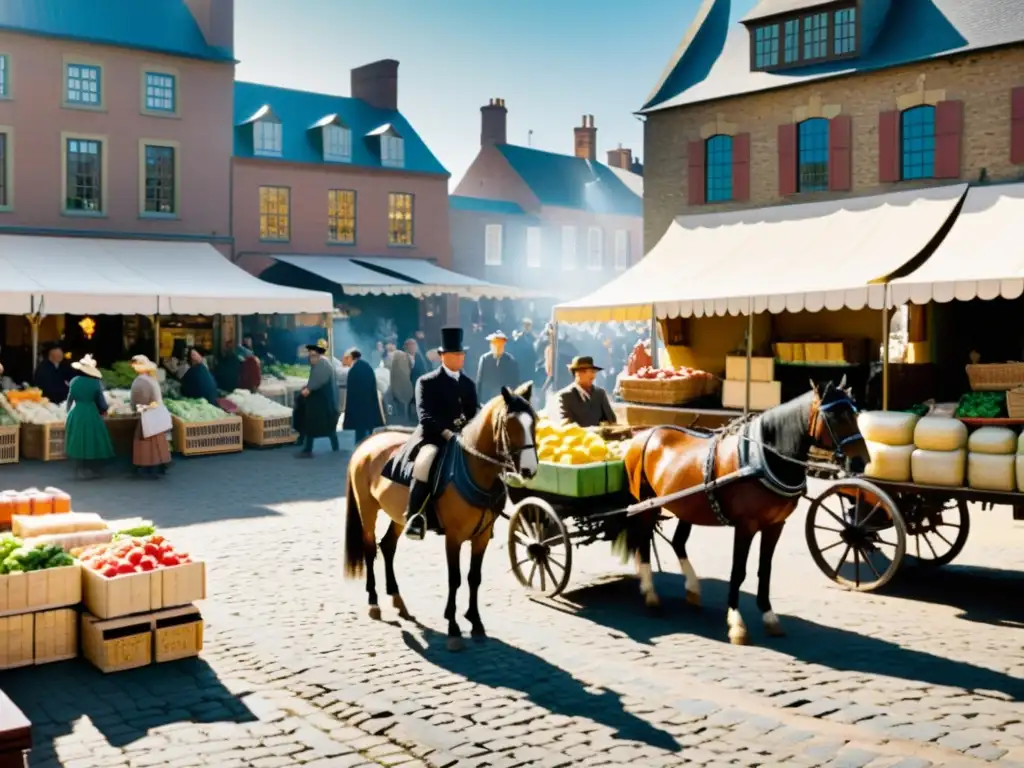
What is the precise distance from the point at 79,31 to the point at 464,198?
61.8 ft

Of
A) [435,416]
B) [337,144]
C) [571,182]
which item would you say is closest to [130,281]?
[337,144]

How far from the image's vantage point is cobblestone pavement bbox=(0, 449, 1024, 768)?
573cm

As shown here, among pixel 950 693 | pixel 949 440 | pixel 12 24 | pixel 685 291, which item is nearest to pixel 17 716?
pixel 950 693

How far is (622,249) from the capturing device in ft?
163

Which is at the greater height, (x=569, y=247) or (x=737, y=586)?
(x=569, y=247)

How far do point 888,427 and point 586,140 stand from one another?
4310cm

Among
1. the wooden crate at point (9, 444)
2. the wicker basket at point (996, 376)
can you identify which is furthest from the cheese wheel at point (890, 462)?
the wooden crate at point (9, 444)

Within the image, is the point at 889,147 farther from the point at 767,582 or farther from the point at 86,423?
the point at 86,423

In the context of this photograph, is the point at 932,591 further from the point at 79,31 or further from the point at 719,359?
the point at 79,31

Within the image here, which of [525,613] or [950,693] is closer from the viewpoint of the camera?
[950,693]

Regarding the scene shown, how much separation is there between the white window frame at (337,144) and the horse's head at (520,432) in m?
28.1

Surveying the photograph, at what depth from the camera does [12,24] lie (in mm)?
25797

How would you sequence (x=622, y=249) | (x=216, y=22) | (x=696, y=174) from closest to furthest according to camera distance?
1. (x=696, y=174)
2. (x=216, y=22)
3. (x=622, y=249)

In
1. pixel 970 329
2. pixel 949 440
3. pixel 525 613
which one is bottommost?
pixel 525 613
